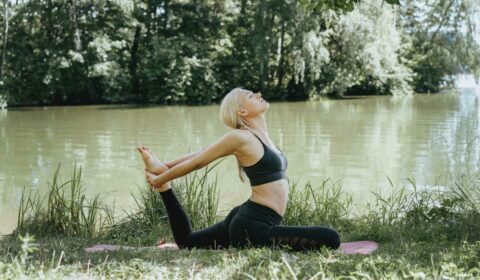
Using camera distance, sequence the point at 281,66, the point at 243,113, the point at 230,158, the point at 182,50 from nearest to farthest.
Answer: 1. the point at 243,113
2. the point at 230,158
3. the point at 182,50
4. the point at 281,66

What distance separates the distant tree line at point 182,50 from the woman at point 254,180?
2296cm

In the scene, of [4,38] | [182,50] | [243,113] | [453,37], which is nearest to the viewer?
[243,113]

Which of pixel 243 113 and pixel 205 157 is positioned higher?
pixel 243 113

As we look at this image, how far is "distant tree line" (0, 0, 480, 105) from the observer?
27.0 meters

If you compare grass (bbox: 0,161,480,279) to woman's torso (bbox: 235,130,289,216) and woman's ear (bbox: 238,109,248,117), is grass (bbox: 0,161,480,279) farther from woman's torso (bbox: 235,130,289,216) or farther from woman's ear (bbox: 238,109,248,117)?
woman's ear (bbox: 238,109,248,117)

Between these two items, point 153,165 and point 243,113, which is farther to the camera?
point 153,165

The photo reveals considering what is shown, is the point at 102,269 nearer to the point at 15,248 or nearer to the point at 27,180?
the point at 15,248

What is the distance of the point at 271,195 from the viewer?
364 centimetres

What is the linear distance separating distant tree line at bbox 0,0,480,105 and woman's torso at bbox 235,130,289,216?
23120 millimetres

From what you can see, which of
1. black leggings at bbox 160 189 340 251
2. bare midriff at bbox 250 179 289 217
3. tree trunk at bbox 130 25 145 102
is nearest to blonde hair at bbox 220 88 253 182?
bare midriff at bbox 250 179 289 217

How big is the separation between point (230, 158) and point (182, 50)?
18.8 m

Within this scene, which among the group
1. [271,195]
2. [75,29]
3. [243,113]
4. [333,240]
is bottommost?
[333,240]

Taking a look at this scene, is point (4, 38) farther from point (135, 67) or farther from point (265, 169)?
point (265, 169)

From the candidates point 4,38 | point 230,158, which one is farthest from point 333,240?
point 4,38
